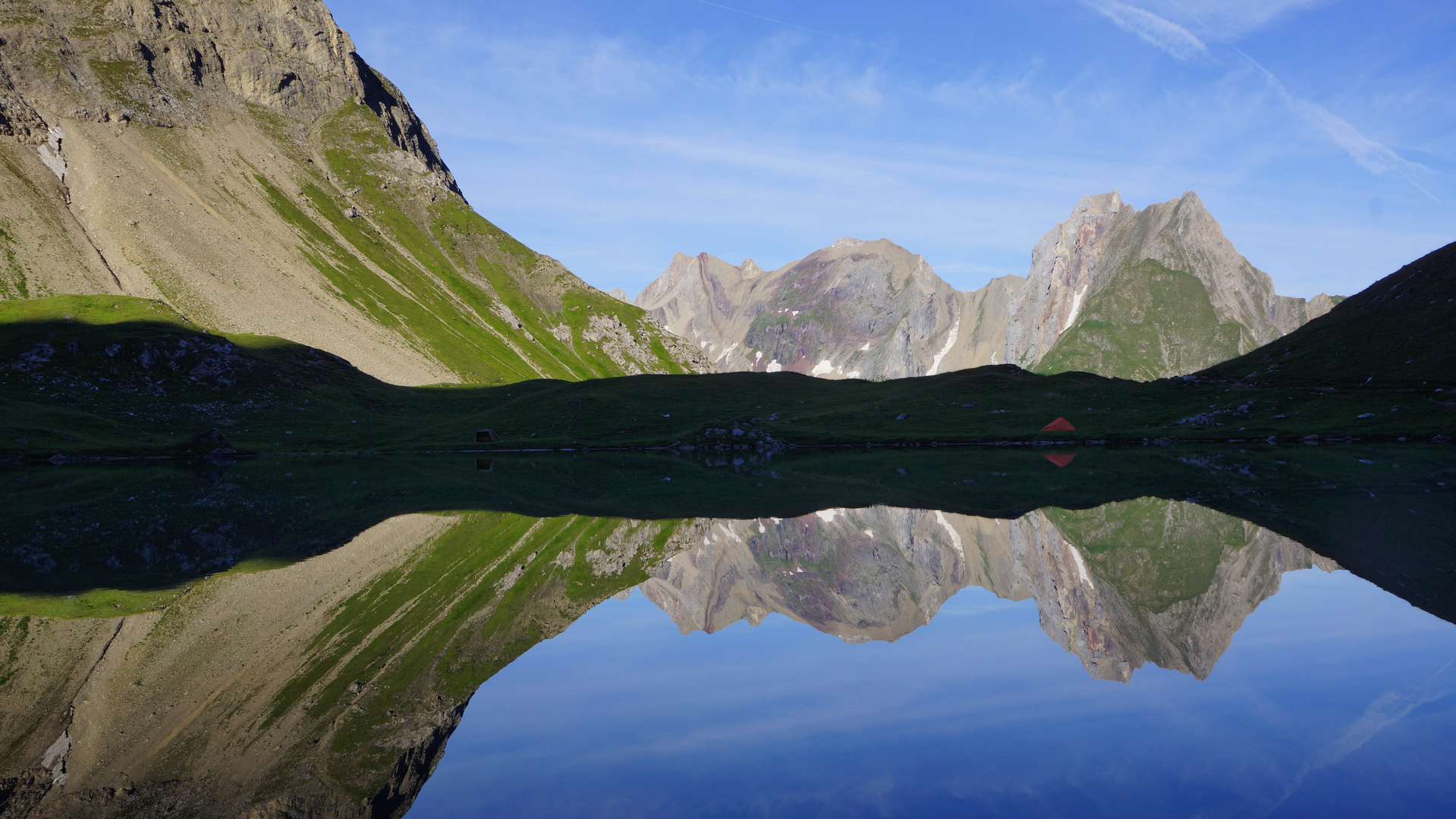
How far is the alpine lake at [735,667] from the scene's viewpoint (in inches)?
405

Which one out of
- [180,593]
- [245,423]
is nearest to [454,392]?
[245,423]

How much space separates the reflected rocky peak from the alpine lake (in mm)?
141

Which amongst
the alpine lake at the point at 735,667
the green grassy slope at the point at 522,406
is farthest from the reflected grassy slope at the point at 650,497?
the green grassy slope at the point at 522,406

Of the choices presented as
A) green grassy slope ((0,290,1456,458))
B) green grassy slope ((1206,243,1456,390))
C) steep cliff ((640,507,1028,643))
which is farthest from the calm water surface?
green grassy slope ((1206,243,1456,390))

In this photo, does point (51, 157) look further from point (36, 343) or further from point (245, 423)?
point (245, 423)

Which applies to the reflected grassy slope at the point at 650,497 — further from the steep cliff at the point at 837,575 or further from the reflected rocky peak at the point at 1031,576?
the steep cliff at the point at 837,575

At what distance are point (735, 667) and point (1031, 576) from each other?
10750 mm

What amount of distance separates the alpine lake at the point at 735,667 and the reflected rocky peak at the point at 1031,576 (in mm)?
141

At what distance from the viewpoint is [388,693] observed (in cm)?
1473

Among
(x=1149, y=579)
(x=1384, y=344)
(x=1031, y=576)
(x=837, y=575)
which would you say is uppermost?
(x=1384, y=344)

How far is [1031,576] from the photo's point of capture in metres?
22.5

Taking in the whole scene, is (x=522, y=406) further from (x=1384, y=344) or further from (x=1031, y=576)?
(x=1384, y=344)

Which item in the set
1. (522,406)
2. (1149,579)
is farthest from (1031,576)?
(522,406)

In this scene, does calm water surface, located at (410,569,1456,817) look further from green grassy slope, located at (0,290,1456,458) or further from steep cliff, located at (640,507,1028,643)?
green grassy slope, located at (0,290,1456,458)
